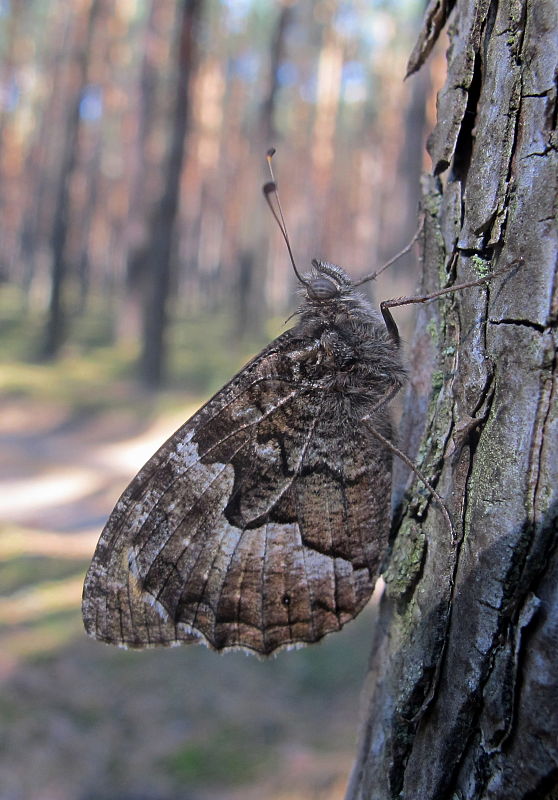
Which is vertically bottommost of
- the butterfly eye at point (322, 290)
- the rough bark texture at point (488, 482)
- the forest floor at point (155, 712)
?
the forest floor at point (155, 712)

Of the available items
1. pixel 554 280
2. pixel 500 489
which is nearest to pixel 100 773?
pixel 500 489

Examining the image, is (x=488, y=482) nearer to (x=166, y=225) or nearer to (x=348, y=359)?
(x=348, y=359)

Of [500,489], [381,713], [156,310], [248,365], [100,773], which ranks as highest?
[156,310]

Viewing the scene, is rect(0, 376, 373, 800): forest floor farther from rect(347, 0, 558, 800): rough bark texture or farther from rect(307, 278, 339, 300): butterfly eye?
rect(307, 278, 339, 300): butterfly eye

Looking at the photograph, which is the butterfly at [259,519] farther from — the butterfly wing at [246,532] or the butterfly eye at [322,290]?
the butterfly eye at [322,290]

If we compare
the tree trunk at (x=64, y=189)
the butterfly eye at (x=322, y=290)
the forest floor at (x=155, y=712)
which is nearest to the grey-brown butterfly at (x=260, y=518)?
the butterfly eye at (x=322, y=290)

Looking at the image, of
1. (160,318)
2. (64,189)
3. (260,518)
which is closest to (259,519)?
(260,518)

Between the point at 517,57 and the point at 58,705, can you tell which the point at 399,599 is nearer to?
the point at 517,57
